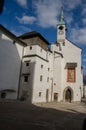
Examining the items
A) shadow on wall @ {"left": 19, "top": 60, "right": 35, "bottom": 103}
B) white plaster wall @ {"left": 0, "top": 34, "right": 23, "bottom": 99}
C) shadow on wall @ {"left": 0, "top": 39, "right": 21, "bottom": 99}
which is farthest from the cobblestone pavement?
shadow on wall @ {"left": 19, "top": 60, "right": 35, "bottom": 103}

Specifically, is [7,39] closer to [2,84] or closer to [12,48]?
[12,48]

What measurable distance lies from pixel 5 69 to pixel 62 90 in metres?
16.4

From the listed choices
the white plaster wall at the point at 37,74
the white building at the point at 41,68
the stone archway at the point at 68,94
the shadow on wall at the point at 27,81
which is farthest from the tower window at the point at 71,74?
the shadow on wall at the point at 27,81

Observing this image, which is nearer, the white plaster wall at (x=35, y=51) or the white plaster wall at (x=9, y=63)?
the white plaster wall at (x=9, y=63)

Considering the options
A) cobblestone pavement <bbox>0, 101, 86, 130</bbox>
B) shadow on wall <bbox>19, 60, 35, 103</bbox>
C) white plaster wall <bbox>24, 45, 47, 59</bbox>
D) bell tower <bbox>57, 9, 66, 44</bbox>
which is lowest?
A: cobblestone pavement <bbox>0, 101, 86, 130</bbox>

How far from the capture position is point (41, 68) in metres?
30.7

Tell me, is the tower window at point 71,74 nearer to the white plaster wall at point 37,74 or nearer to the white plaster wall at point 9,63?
the white plaster wall at point 37,74

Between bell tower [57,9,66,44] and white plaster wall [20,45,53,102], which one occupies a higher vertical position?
bell tower [57,9,66,44]

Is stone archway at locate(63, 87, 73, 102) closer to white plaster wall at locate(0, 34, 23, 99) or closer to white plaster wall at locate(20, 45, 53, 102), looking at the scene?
white plaster wall at locate(20, 45, 53, 102)

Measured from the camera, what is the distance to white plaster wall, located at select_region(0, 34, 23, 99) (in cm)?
2461

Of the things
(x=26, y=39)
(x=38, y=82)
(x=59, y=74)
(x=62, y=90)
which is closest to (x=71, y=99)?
(x=62, y=90)

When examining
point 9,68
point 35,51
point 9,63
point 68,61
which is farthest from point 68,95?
point 9,63

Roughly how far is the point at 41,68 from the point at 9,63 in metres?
7.23

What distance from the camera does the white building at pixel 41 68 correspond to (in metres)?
26.9
